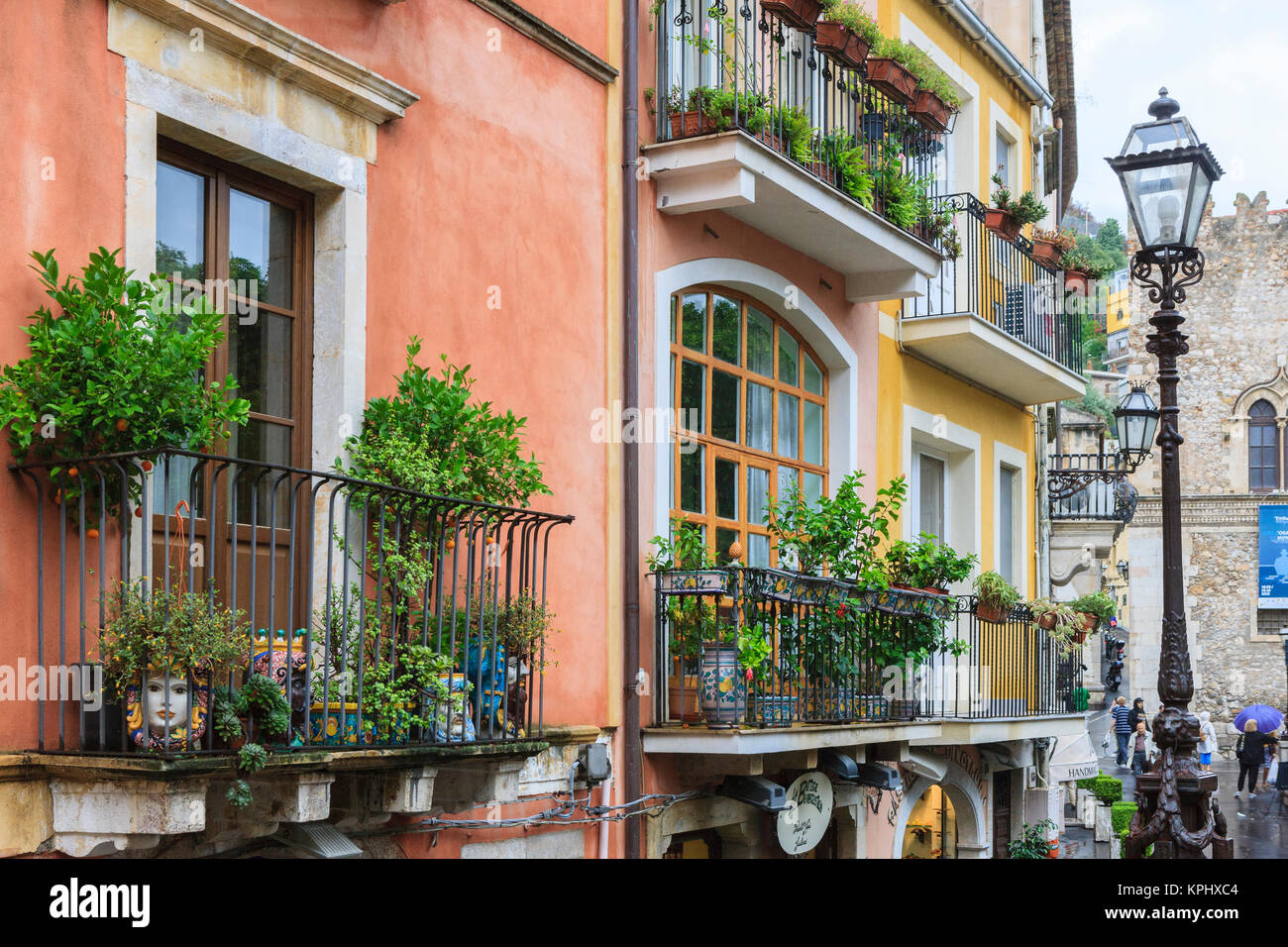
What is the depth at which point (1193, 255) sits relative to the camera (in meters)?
9.57

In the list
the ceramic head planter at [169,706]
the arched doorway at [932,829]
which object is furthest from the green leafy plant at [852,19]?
the arched doorway at [932,829]

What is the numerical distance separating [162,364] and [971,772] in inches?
445

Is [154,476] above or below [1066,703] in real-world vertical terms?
above

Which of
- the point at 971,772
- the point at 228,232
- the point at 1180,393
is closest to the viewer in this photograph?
the point at 228,232

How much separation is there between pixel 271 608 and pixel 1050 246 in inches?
467

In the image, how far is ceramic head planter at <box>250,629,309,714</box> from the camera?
19.5 feet

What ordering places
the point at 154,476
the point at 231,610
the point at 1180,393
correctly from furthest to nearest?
the point at 1180,393
the point at 154,476
the point at 231,610

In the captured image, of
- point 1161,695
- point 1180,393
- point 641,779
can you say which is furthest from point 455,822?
point 1180,393

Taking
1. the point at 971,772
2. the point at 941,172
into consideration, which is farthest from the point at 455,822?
the point at 941,172

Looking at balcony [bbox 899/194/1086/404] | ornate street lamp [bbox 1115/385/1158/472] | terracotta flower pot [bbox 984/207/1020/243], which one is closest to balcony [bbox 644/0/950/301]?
balcony [bbox 899/194/1086/404]

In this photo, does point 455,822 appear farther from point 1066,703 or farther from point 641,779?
point 1066,703

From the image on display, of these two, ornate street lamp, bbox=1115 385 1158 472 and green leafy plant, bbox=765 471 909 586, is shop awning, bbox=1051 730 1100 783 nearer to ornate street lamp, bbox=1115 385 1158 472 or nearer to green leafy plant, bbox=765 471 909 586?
ornate street lamp, bbox=1115 385 1158 472

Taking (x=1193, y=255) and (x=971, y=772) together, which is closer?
(x=1193, y=255)
